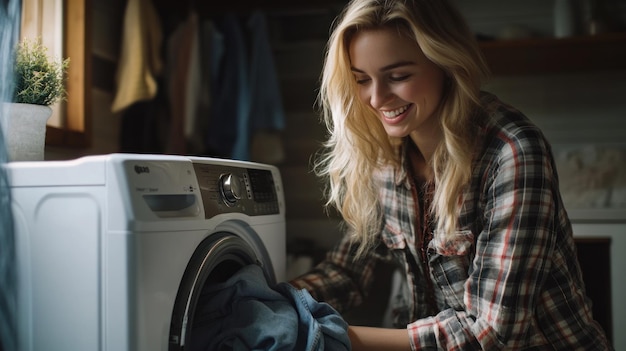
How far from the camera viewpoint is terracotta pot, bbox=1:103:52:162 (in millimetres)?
1133

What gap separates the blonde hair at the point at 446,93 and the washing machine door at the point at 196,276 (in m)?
0.42

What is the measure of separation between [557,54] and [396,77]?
4.46ft

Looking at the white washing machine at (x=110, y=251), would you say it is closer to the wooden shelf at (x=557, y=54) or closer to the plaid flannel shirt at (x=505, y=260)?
the plaid flannel shirt at (x=505, y=260)

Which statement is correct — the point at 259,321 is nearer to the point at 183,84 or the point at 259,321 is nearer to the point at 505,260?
the point at 505,260

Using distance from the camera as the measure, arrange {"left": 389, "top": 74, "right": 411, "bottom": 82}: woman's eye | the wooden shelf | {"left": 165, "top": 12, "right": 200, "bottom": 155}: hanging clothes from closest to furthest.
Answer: {"left": 389, "top": 74, "right": 411, "bottom": 82}: woman's eye, the wooden shelf, {"left": 165, "top": 12, "right": 200, "bottom": 155}: hanging clothes

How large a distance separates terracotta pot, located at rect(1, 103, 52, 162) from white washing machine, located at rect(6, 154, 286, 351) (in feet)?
0.70

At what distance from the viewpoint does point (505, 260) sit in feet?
3.51

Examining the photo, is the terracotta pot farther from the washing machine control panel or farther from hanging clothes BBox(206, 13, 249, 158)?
hanging clothes BBox(206, 13, 249, 158)

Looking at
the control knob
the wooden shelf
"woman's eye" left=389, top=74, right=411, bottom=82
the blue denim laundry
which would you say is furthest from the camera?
the wooden shelf

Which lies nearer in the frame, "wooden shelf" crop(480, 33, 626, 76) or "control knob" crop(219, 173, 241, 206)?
"control knob" crop(219, 173, 241, 206)

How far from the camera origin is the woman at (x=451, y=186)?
1.08 meters

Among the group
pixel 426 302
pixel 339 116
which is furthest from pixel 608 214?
pixel 339 116

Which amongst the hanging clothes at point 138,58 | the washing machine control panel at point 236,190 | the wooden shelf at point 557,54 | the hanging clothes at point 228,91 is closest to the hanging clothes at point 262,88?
the hanging clothes at point 228,91

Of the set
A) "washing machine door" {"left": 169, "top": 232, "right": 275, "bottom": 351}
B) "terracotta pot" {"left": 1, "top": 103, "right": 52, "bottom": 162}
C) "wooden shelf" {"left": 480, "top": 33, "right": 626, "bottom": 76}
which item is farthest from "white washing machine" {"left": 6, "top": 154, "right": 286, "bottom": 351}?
"wooden shelf" {"left": 480, "top": 33, "right": 626, "bottom": 76}
